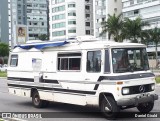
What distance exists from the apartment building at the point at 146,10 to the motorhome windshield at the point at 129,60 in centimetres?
6134

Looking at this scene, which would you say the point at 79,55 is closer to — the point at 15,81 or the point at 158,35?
the point at 15,81

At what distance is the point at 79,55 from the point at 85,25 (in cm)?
10393

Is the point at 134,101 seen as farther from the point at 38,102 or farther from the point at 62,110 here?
the point at 38,102

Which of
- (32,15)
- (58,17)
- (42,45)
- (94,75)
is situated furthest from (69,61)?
(32,15)

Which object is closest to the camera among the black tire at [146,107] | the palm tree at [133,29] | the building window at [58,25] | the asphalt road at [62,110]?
the asphalt road at [62,110]

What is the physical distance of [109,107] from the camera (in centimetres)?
1137

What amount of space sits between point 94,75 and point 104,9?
83.5m

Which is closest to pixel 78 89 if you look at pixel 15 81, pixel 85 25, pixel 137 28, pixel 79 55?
pixel 79 55

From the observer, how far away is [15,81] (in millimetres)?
16203

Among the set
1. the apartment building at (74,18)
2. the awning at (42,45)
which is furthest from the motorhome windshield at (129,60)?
the apartment building at (74,18)

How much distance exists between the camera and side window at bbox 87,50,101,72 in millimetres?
11789

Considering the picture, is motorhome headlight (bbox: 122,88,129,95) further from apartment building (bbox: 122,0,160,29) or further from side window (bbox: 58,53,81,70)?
apartment building (bbox: 122,0,160,29)

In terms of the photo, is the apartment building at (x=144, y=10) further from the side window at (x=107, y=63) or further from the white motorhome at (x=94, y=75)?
the side window at (x=107, y=63)

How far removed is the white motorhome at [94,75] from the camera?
1122cm
